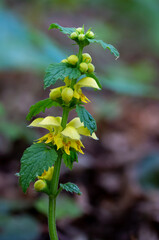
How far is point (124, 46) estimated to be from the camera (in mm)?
9219

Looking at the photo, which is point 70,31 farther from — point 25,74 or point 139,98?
point 139,98

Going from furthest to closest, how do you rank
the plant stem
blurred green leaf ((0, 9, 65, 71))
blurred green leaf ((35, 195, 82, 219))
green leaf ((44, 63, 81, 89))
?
blurred green leaf ((0, 9, 65, 71)) → blurred green leaf ((35, 195, 82, 219)) → the plant stem → green leaf ((44, 63, 81, 89))

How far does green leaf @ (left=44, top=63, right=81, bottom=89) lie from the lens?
1054mm

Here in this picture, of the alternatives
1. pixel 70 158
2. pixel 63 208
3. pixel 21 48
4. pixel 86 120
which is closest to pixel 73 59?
pixel 86 120

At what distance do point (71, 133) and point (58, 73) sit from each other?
210 millimetres

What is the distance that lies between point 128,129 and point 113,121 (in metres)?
0.32

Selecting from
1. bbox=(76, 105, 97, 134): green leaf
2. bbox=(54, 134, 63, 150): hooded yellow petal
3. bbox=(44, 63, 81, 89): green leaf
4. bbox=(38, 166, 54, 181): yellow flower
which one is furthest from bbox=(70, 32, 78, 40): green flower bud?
bbox=(38, 166, 54, 181): yellow flower

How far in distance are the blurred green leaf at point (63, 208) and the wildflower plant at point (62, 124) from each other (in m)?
0.79

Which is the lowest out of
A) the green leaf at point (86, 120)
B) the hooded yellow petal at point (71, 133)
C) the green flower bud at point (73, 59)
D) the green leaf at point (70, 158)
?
the green leaf at point (70, 158)

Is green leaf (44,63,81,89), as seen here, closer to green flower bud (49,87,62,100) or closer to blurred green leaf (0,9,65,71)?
green flower bud (49,87,62,100)

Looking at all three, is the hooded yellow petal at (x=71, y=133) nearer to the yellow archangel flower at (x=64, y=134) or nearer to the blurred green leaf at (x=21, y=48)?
the yellow archangel flower at (x=64, y=134)

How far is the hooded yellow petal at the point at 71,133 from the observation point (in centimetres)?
109

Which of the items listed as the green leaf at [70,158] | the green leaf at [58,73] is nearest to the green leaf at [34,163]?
the green leaf at [70,158]

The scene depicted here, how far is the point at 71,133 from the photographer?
1102 mm
